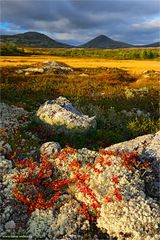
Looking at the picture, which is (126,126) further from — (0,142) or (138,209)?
(138,209)

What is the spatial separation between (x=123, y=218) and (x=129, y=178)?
5.68 feet

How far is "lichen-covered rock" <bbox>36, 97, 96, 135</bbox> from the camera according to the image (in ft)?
65.4

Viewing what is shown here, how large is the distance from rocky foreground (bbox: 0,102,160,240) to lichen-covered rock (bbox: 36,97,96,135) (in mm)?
4323

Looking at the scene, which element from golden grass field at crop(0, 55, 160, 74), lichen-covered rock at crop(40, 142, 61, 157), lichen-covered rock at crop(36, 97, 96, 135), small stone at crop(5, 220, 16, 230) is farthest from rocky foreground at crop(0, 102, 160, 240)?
golden grass field at crop(0, 55, 160, 74)

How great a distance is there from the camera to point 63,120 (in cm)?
2023

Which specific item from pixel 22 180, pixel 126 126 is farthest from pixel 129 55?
pixel 22 180

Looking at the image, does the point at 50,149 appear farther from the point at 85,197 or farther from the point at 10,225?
the point at 10,225

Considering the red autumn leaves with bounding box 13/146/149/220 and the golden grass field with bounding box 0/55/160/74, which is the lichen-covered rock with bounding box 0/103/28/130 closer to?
the red autumn leaves with bounding box 13/146/149/220

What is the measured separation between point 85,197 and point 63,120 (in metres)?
7.55

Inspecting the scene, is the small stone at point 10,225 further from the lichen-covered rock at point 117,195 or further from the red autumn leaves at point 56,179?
the lichen-covered rock at point 117,195

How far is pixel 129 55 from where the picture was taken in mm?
138250

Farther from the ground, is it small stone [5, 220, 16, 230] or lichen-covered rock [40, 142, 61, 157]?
lichen-covered rock [40, 142, 61, 157]

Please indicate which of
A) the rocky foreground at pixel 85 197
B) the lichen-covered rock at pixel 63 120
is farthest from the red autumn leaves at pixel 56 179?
the lichen-covered rock at pixel 63 120

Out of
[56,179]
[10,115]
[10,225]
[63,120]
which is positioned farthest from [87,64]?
[10,225]
